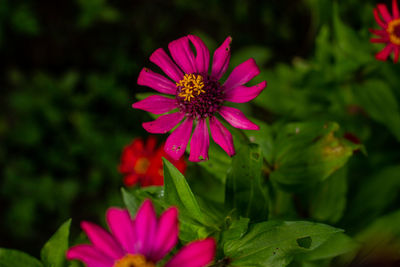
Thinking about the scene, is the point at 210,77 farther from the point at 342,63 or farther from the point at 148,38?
the point at 148,38

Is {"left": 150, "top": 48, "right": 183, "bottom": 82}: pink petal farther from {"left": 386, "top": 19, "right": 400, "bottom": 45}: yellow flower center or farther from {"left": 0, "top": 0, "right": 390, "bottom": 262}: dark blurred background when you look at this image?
{"left": 0, "top": 0, "right": 390, "bottom": 262}: dark blurred background

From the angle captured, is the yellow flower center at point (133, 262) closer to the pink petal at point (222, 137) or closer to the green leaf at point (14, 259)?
the pink petal at point (222, 137)

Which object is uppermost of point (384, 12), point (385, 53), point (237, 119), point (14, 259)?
point (384, 12)

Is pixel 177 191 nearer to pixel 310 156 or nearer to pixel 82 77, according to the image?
pixel 310 156

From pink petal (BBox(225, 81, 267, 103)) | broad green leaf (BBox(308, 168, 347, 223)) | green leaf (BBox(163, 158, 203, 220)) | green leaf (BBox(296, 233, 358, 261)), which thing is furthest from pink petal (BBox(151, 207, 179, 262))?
broad green leaf (BBox(308, 168, 347, 223))

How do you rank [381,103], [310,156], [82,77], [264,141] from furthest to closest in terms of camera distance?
1. [82,77]
2. [381,103]
3. [264,141]
4. [310,156]

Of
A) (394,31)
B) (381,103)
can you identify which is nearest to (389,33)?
(394,31)

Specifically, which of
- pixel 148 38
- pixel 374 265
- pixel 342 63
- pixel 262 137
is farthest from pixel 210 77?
pixel 148 38
